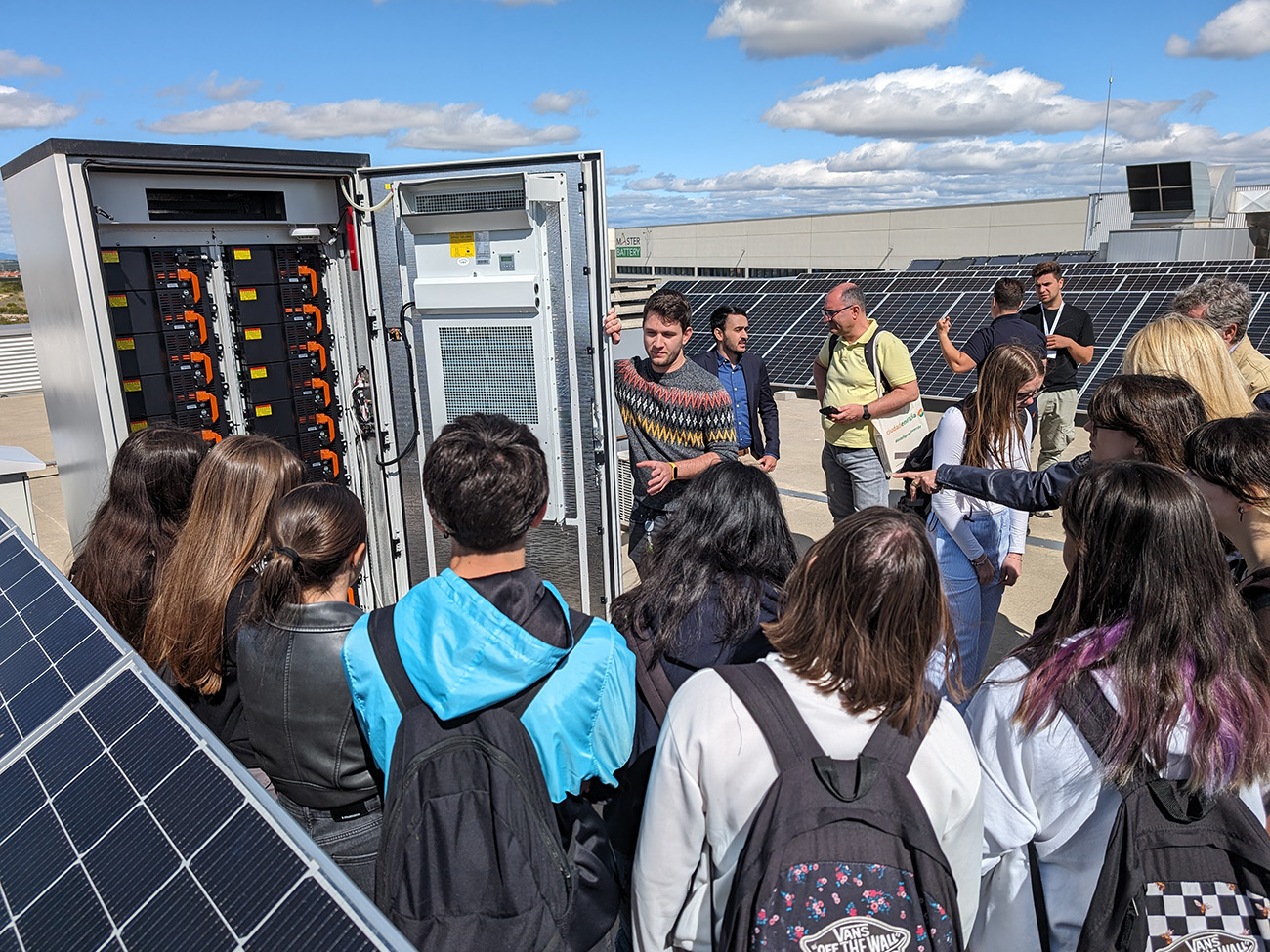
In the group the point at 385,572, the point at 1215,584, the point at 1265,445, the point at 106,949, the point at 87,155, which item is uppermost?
the point at 87,155

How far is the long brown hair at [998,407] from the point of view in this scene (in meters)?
3.12

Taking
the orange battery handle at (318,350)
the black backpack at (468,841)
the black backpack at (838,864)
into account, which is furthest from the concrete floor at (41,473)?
the black backpack at (838,864)

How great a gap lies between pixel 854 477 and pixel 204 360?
371 centimetres

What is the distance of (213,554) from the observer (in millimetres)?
2234

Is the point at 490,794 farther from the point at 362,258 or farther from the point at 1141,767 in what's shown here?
the point at 362,258

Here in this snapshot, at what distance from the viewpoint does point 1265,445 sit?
1967mm

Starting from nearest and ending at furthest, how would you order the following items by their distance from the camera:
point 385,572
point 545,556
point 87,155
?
point 87,155 → point 545,556 → point 385,572

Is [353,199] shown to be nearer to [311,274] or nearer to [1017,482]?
[311,274]

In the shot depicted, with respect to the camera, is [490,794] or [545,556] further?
[545,556]

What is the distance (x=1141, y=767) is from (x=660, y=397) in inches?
106

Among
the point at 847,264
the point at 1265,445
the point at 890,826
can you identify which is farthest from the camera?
the point at 847,264

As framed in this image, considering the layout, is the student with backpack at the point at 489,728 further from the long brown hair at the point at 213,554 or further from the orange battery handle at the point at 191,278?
the orange battery handle at the point at 191,278

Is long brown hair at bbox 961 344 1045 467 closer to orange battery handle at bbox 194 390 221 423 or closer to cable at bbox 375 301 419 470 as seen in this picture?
cable at bbox 375 301 419 470

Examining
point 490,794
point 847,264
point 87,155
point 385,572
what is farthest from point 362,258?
point 847,264
